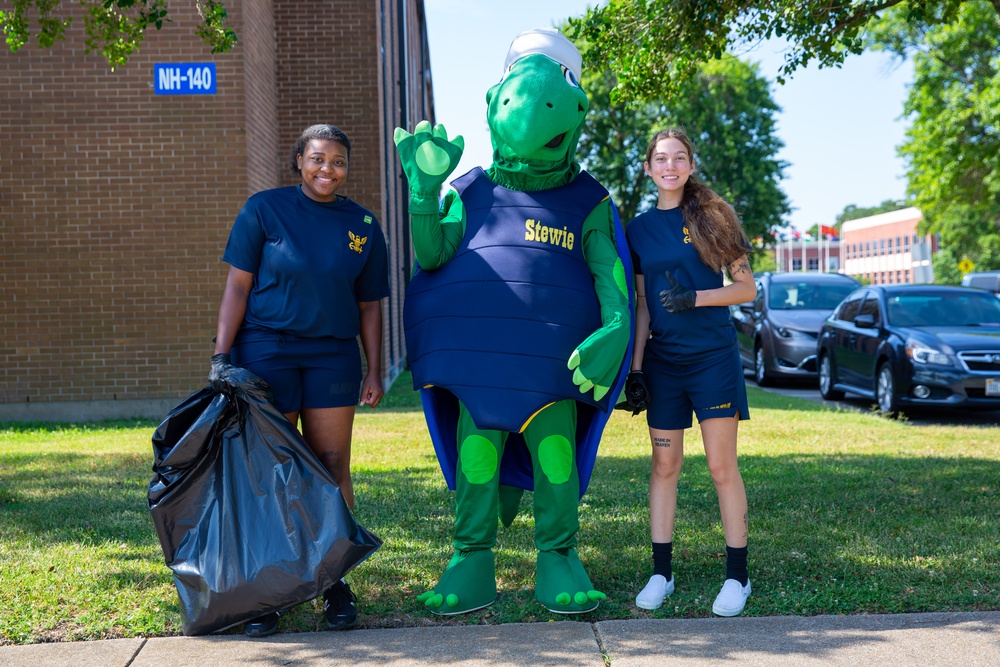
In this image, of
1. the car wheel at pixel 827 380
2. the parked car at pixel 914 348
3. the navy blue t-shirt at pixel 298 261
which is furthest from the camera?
the car wheel at pixel 827 380

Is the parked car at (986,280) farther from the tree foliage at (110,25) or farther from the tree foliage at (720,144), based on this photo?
the tree foliage at (110,25)

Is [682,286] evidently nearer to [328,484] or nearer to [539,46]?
[539,46]

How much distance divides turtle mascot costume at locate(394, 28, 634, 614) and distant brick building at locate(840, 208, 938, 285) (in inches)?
2678

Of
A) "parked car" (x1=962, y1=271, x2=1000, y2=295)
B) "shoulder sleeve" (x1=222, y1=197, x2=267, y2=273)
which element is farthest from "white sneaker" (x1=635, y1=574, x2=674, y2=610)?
"parked car" (x1=962, y1=271, x2=1000, y2=295)

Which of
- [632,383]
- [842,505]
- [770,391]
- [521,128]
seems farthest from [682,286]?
[770,391]

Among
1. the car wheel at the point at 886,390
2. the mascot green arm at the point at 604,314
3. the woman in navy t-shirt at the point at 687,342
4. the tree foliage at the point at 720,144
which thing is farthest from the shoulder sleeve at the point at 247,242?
the tree foliage at the point at 720,144

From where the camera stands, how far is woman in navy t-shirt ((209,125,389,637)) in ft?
12.6

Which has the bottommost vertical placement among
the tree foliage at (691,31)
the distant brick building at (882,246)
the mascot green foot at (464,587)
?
the mascot green foot at (464,587)

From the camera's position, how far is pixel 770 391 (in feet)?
46.6

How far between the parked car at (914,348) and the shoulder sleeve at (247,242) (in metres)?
8.14

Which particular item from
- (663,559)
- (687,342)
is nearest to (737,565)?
(663,559)

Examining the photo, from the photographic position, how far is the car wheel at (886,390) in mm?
10438

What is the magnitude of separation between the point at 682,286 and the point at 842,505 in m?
2.57

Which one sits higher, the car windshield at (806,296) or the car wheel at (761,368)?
the car windshield at (806,296)
